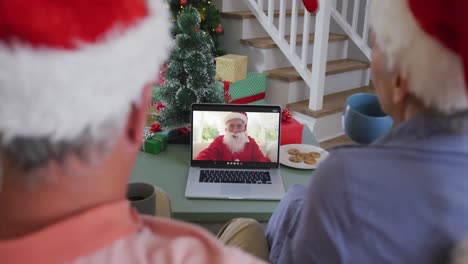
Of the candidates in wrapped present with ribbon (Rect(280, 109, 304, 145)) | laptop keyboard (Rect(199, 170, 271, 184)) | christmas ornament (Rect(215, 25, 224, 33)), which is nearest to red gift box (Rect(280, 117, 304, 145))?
wrapped present with ribbon (Rect(280, 109, 304, 145))

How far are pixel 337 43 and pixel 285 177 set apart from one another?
2530 millimetres

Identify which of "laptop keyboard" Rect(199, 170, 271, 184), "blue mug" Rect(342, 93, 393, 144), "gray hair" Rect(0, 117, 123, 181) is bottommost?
"laptop keyboard" Rect(199, 170, 271, 184)

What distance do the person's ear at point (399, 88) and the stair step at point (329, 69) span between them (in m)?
2.35

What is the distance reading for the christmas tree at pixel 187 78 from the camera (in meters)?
1.55

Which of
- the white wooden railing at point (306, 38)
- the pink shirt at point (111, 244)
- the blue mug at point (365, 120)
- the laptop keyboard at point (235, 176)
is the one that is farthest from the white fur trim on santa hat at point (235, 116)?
the white wooden railing at point (306, 38)

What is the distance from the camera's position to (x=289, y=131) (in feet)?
4.88

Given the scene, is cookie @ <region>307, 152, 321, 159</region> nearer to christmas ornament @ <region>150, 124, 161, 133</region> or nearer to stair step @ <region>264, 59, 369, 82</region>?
christmas ornament @ <region>150, 124, 161, 133</region>

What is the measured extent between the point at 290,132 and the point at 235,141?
9.5 inches

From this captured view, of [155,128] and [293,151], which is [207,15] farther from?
[293,151]

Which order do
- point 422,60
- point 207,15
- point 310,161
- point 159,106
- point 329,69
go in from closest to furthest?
point 422,60, point 310,161, point 159,106, point 207,15, point 329,69

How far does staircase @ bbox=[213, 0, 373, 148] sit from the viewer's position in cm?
304

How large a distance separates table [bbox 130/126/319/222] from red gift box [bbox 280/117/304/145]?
17 centimetres

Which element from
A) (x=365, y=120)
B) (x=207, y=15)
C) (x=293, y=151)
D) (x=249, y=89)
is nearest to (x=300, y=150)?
(x=293, y=151)

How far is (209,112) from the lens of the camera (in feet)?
4.39
